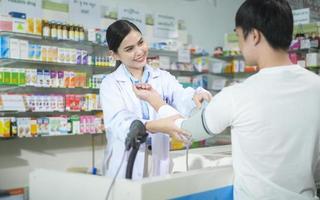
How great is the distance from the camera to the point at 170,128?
1.38 metres

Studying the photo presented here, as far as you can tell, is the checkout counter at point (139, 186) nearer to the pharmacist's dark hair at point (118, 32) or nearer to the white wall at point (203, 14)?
the pharmacist's dark hair at point (118, 32)

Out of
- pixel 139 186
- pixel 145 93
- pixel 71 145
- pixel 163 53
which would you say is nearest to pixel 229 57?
pixel 163 53

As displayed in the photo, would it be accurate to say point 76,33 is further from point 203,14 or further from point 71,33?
point 203,14

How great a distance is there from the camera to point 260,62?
1.21 m

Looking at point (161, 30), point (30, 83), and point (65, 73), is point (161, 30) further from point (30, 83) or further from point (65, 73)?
point (30, 83)

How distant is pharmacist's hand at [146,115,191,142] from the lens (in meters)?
1.33

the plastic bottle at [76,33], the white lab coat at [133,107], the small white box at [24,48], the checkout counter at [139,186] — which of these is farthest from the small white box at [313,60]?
the checkout counter at [139,186]

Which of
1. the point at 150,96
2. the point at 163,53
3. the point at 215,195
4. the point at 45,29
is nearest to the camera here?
the point at 215,195

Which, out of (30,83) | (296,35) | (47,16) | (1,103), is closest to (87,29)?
(47,16)

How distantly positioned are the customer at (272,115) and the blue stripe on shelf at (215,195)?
109mm

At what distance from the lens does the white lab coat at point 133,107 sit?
70.6 inches

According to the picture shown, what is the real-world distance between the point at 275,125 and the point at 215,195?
1.03 ft

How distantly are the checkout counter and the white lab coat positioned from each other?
14.9 inches

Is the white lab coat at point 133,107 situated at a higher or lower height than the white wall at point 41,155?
higher
